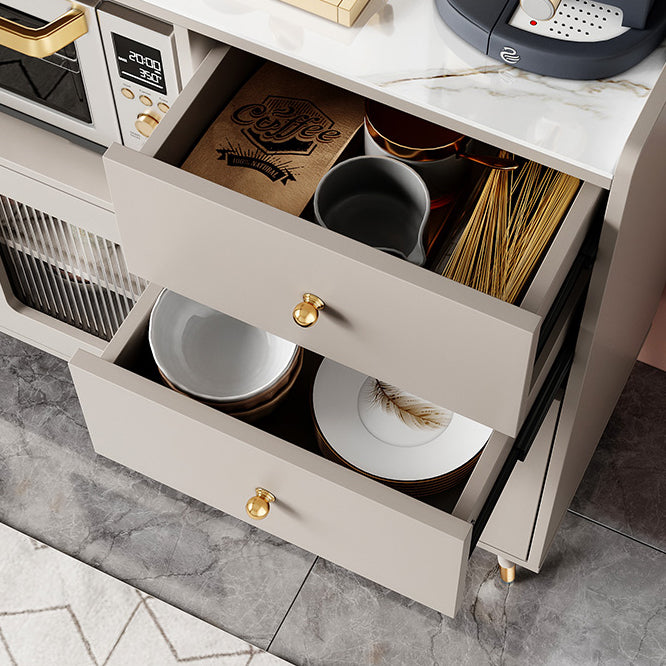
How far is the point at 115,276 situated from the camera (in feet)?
Result: 4.53

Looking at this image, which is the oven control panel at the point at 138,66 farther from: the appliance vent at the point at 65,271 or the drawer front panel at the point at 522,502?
the drawer front panel at the point at 522,502

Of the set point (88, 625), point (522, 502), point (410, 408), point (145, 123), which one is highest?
point (145, 123)

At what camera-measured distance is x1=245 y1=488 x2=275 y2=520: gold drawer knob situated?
1.01 meters

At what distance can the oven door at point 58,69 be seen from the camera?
3.26 feet

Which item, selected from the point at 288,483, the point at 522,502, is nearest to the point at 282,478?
the point at 288,483

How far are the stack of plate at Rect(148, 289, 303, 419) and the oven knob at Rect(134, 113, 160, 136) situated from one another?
18 centimetres

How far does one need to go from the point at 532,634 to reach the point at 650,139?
906mm

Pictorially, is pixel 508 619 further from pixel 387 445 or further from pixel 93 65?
pixel 93 65

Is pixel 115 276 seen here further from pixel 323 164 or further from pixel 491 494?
pixel 491 494

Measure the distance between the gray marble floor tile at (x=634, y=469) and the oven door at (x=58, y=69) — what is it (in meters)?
0.91

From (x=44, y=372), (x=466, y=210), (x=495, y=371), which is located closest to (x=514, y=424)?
(x=495, y=371)

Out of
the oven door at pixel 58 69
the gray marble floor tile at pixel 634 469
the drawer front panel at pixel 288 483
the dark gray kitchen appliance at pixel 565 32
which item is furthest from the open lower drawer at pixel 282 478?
the gray marble floor tile at pixel 634 469

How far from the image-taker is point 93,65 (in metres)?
1.09

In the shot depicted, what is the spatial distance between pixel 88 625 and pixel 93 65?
836 millimetres
